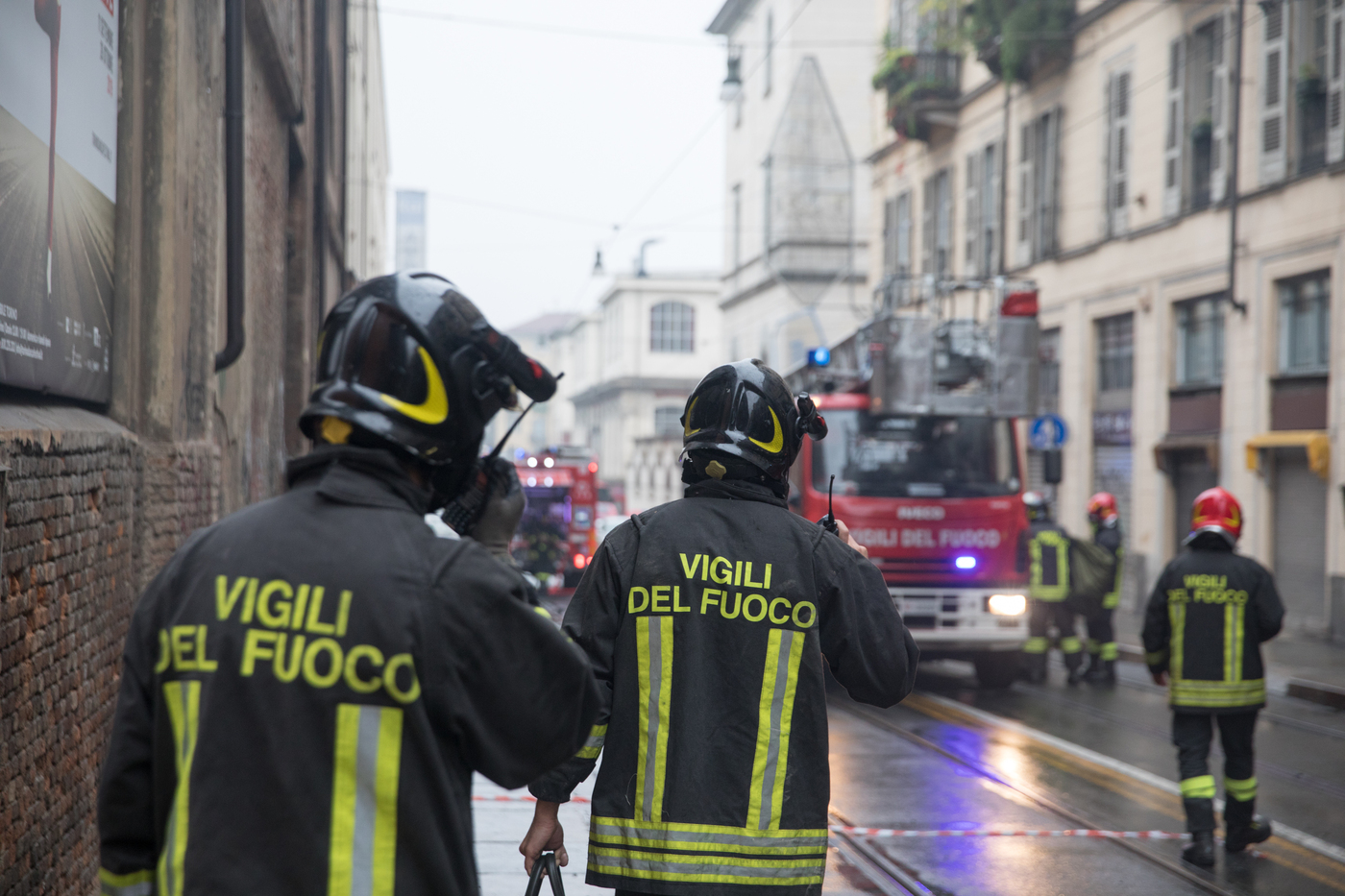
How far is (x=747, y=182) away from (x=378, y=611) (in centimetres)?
4687

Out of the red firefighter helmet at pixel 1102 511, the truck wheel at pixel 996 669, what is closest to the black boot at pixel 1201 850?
the truck wheel at pixel 996 669

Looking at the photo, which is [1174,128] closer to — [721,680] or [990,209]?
[990,209]

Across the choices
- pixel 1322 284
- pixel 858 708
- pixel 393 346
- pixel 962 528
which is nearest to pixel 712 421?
pixel 393 346

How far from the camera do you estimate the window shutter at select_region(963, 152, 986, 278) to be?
2861 centimetres

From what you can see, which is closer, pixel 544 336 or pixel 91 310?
pixel 91 310

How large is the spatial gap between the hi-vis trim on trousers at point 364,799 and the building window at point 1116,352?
22.0 meters

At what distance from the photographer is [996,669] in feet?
42.4

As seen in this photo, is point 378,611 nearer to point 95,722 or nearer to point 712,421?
point 712,421

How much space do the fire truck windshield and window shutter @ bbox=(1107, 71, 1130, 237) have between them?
1158 centimetres

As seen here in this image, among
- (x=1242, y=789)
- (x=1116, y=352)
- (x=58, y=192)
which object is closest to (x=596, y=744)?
(x=58, y=192)

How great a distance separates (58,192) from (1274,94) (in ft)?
57.7

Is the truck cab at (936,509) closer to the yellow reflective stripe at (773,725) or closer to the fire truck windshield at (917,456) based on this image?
the fire truck windshield at (917,456)

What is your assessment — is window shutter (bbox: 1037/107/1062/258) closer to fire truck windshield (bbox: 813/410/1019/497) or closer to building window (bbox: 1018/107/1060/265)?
building window (bbox: 1018/107/1060/265)

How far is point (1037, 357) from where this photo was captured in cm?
1266
